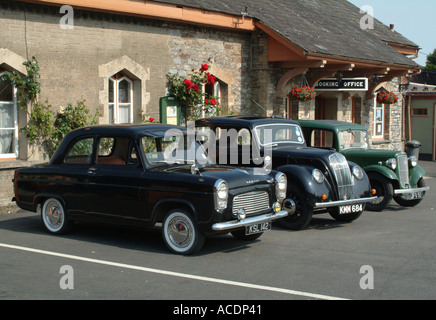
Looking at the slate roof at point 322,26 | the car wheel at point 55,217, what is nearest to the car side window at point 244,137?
the car wheel at point 55,217

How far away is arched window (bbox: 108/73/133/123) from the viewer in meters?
14.0

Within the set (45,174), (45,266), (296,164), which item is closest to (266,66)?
(296,164)

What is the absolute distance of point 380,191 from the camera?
12.1m

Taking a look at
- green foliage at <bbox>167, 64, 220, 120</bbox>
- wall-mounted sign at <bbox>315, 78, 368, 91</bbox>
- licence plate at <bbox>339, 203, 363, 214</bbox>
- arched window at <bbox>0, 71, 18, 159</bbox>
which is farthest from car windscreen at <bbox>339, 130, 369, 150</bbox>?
arched window at <bbox>0, 71, 18, 159</bbox>

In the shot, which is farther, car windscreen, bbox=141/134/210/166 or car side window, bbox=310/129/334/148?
car side window, bbox=310/129/334/148

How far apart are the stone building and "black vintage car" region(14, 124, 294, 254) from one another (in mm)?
2950

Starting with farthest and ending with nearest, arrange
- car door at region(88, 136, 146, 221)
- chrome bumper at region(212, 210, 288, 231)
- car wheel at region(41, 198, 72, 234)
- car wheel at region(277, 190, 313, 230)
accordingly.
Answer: car wheel at region(277, 190, 313, 230) < car wheel at region(41, 198, 72, 234) < car door at region(88, 136, 146, 221) < chrome bumper at region(212, 210, 288, 231)

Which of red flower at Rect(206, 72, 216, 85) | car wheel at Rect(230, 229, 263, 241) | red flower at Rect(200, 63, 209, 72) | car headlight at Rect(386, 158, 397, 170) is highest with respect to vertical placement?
red flower at Rect(200, 63, 209, 72)

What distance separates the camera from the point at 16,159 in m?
12.2

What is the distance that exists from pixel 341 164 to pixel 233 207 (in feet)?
10.4

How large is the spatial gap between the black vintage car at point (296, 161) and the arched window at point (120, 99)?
3158 mm

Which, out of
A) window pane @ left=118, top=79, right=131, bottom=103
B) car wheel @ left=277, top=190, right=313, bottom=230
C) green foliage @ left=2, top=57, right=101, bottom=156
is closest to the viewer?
car wheel @ left=277, top=190, right=313, bottom=230

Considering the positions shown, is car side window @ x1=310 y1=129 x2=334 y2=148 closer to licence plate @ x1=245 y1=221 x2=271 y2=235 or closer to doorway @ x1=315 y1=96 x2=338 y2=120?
licence plate @ x1=245 y1=221 x2=271 y2=235

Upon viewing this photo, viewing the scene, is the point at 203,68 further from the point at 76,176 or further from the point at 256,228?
the point at 256,228
